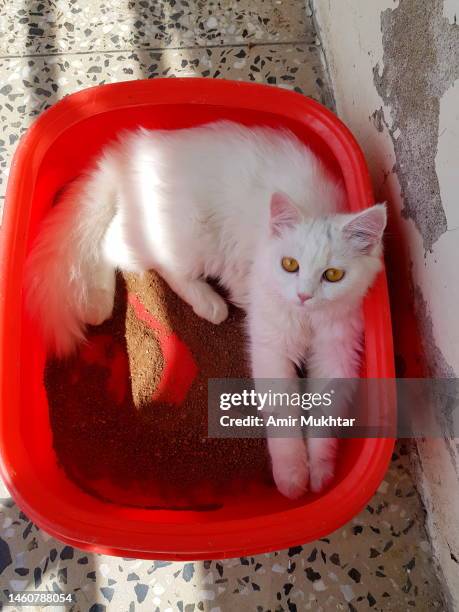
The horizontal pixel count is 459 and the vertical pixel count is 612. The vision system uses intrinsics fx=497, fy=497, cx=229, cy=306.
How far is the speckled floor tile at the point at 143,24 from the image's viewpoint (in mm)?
1902

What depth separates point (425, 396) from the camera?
1.19m

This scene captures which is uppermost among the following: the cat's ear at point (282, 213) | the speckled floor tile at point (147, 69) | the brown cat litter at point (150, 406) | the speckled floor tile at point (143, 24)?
the speckled floor tile at point (143, 24)

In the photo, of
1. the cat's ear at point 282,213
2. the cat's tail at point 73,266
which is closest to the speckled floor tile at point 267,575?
the cat's tail at point 73,266

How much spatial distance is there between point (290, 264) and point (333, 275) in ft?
0.33

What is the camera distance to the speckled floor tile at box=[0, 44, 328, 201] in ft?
5.96

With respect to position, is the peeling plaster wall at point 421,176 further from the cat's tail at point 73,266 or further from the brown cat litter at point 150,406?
the cat's tail at point 73,266

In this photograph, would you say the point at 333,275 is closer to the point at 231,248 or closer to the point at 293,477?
the point at 231,248

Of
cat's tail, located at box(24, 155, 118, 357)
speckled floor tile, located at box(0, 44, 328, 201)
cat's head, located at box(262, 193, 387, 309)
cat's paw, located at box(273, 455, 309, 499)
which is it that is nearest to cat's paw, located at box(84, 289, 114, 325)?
cat's tail, located at box(24, 155, 118, 357)

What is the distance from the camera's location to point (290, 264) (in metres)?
1.13

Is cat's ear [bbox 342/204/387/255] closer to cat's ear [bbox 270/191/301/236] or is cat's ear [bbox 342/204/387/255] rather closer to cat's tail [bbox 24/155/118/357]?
cat's ear [bbox 270/191/301/236]

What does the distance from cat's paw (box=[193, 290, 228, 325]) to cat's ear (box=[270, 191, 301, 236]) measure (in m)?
0.38

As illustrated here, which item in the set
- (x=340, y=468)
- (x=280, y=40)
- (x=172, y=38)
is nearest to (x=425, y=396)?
(x=340, y=468)

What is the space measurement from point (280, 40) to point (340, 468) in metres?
1.55

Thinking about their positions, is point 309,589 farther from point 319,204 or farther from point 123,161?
point 123,161
